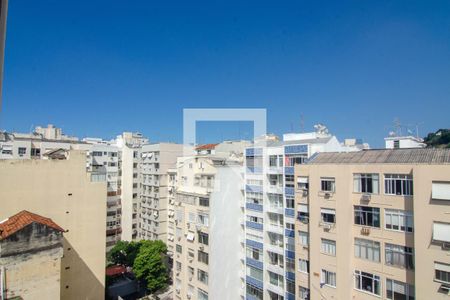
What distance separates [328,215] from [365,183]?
1487mm

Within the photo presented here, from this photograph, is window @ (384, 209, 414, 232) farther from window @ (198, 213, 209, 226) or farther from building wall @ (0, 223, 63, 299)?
building wall @ (0, 223, 63, 299)

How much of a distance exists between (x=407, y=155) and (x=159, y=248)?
16229mm

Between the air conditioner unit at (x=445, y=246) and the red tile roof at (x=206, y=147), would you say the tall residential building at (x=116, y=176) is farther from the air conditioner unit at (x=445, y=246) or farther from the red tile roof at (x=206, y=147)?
the air conditioner unit at (x=445, y=246)

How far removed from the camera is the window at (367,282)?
7977mm


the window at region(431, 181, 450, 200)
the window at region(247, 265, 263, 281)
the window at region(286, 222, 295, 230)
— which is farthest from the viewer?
the window at region(247, 265, 263, 281)

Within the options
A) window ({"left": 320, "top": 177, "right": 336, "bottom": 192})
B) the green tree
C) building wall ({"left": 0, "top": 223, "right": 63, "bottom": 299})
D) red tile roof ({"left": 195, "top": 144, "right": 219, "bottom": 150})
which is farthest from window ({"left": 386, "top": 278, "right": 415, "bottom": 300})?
red tile roof ({"left": 195, "top": 144, "right": 219, "bottom": 150})

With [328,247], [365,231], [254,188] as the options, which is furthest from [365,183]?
[254,188]

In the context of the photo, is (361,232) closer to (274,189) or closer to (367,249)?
(367,249)

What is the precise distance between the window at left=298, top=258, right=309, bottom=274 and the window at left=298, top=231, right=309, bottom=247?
21.1 inches

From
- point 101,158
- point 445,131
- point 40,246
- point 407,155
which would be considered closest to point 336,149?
point 407,155

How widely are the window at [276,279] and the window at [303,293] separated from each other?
1235mm

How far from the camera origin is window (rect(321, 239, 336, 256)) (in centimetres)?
876

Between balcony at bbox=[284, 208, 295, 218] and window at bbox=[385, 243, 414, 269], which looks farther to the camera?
balcony at bbox=[284, 208, 295, 218]

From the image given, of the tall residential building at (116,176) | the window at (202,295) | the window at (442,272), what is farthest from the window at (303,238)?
the tall residential building at (116,176)
